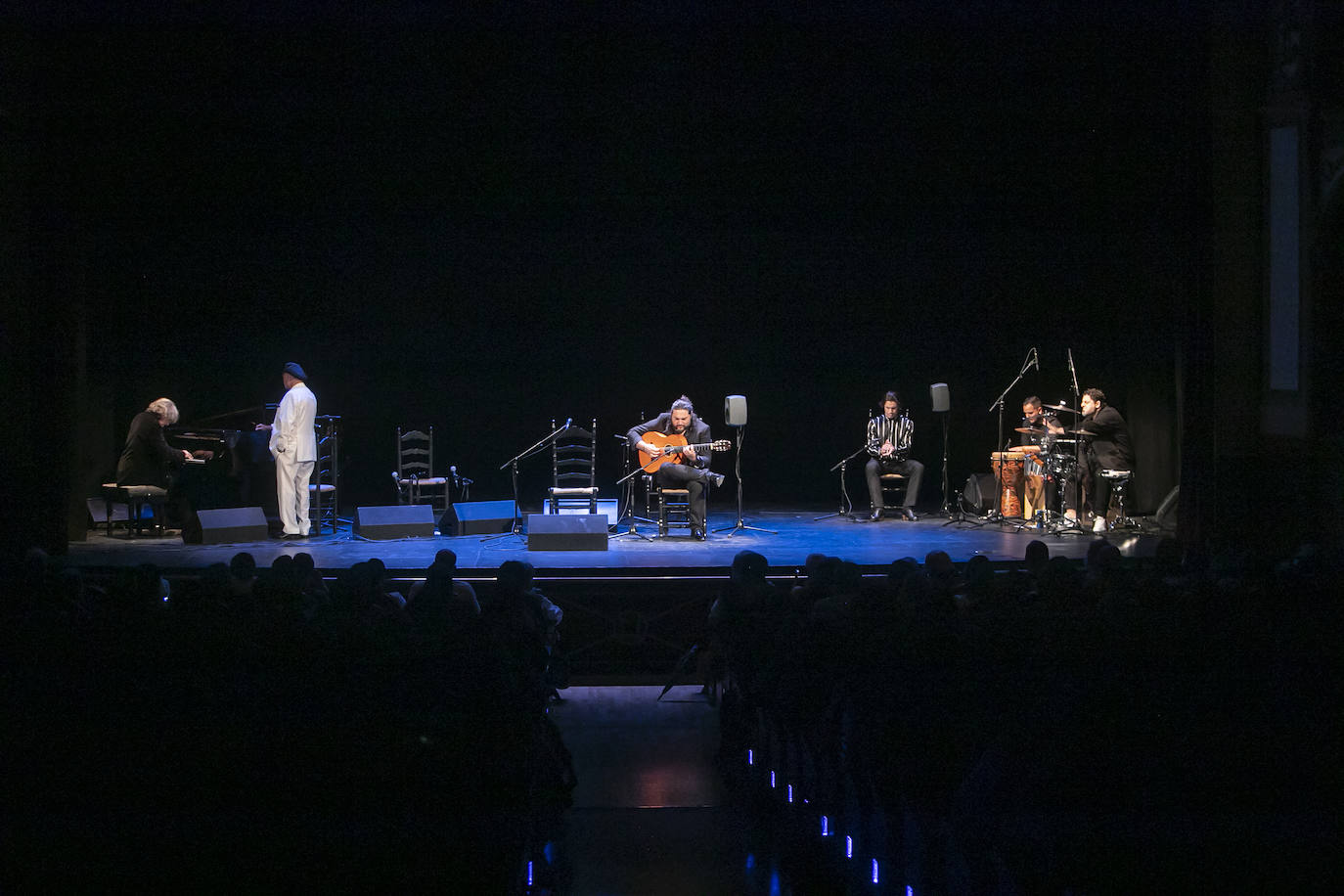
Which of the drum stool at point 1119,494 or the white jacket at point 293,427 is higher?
the white jacket at point 293,427

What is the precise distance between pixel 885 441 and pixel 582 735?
6260 mm

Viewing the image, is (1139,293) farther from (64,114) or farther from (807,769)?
(64,114)

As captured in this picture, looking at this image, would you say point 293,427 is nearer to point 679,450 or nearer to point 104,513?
point 104,513

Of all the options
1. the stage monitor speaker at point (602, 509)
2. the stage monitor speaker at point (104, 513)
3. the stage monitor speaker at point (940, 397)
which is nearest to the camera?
the stage monitor speaker at point (602, 509)

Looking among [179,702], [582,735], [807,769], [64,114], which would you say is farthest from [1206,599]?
[64,114]

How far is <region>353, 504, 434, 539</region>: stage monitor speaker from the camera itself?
8539mm

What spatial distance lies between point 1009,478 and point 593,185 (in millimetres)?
5001

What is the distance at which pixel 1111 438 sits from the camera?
9273 mm

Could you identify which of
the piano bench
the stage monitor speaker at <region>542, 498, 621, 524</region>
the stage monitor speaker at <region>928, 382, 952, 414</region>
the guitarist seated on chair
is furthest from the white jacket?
the stage monitor speaker at <region>928, 382, 952, 414</region>

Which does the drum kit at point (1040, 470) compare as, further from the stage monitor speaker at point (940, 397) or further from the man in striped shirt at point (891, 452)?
the man in striped shirt at point (891, 452)

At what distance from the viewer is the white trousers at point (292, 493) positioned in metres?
8.70

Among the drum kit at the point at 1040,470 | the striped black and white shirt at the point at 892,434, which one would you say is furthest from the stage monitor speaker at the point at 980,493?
the striped black and white shirt at the point at 892,434

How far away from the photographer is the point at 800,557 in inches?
294

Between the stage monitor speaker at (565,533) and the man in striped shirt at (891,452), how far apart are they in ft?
11.6
